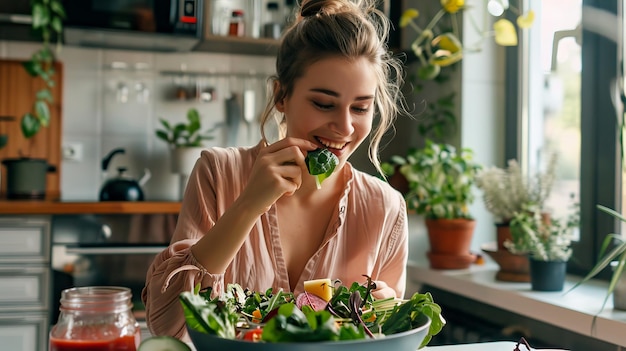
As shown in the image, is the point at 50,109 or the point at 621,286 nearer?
the point at 621,286

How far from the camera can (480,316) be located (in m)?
2.46

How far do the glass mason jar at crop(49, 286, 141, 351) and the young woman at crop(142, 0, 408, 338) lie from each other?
0.39 metres

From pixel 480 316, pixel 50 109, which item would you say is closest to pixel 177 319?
pixel 480 316

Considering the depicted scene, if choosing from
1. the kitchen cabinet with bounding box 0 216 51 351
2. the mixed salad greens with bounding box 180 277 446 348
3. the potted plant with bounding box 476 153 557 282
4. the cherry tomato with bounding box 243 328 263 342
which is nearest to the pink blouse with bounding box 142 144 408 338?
the mixed salad greens with bounding box 180 277 446 348

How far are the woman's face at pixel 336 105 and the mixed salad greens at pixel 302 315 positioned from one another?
0.45m

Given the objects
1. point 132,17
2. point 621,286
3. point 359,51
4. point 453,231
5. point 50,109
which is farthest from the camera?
point 50,109

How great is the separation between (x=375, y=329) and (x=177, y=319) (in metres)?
Answer: 0.56

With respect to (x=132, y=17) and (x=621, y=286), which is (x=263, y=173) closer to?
(x=621, y=286)

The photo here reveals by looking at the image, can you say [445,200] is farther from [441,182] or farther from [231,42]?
[231,42]

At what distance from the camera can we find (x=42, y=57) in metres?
2.80

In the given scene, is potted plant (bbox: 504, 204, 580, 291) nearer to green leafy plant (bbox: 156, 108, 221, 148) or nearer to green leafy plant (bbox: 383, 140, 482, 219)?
green leafy plant (bbox: 383, 140, 482, 219)

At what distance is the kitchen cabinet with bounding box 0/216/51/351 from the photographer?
7.96ft

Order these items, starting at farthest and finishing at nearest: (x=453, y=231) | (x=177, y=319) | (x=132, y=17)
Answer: (x=132, y=17), (x=453, y=231), (x=177, y=319)

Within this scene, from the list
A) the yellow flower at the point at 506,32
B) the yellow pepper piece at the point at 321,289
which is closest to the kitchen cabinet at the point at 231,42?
the yellow flower at the point at 506,32
